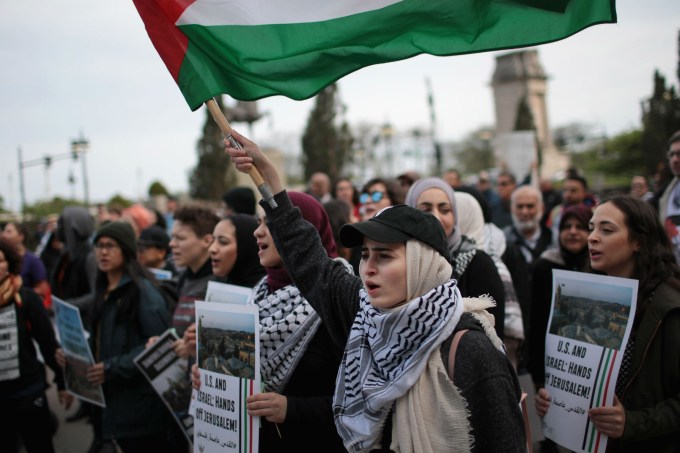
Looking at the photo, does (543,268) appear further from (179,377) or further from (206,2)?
(206,2)

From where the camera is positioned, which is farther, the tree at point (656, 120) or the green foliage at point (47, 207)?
the green foliage at point (47, 207)

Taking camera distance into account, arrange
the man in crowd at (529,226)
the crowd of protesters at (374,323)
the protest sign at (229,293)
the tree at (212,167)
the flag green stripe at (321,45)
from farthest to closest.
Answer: the tree at (212,167)
the man in crowd at (529,226)
the protest sign at (229,293)
the flag green stripe at (321,45)
the crowd of protesters at (374,323)

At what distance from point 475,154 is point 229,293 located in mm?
74800

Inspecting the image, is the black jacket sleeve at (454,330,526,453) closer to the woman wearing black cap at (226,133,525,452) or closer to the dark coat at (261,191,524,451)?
the woman wearing black cap at (226,133,525,452)

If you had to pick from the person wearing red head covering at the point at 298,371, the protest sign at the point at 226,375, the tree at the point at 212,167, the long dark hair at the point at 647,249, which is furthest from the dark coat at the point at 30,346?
the tree at the point at 212,167

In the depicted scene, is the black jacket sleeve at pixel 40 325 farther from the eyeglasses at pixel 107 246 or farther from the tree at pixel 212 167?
the tree at pixel 212 167

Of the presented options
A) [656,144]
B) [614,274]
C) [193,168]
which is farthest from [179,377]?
[193,168]

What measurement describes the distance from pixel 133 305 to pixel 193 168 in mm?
31632

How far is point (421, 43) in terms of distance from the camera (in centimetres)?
314

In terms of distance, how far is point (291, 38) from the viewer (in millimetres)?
3230

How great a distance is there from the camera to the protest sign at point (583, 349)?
2.94 m

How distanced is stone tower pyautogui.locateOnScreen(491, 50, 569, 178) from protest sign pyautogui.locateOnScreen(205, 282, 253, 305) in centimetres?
6171

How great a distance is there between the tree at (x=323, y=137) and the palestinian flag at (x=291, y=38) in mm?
33842

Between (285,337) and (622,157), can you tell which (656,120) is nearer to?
(622,157)
